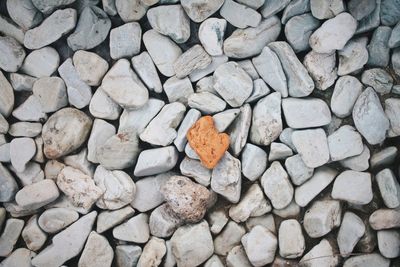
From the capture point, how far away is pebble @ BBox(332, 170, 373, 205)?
104cm

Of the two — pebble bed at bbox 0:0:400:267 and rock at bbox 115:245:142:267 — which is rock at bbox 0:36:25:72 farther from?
rock at bbox 115:245:142:267

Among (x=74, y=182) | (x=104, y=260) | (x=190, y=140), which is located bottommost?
(x=104, y=260)

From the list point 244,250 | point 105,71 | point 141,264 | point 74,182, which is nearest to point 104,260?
point 141,264

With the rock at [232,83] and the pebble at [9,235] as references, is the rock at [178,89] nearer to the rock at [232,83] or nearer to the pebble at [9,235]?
the rock at [232,83]

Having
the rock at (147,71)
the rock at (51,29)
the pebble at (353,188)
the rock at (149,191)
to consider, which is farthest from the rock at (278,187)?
the rock at (51,29)

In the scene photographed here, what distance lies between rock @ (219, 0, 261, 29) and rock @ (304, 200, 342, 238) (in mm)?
454

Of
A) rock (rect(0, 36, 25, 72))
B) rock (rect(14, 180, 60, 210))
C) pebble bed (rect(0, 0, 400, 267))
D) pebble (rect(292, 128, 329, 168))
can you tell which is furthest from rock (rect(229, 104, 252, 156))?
rock (rect(0, 36, 25, 72))

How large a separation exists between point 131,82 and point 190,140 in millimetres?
206

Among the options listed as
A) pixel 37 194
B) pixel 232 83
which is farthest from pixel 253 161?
pixel 37 194

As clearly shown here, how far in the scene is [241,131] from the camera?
1.08 metres

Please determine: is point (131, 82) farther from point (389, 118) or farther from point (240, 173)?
point (389, 118)

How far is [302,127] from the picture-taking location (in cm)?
107

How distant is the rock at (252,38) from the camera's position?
1.07 m

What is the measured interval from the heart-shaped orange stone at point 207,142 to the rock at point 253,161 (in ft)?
0.21
